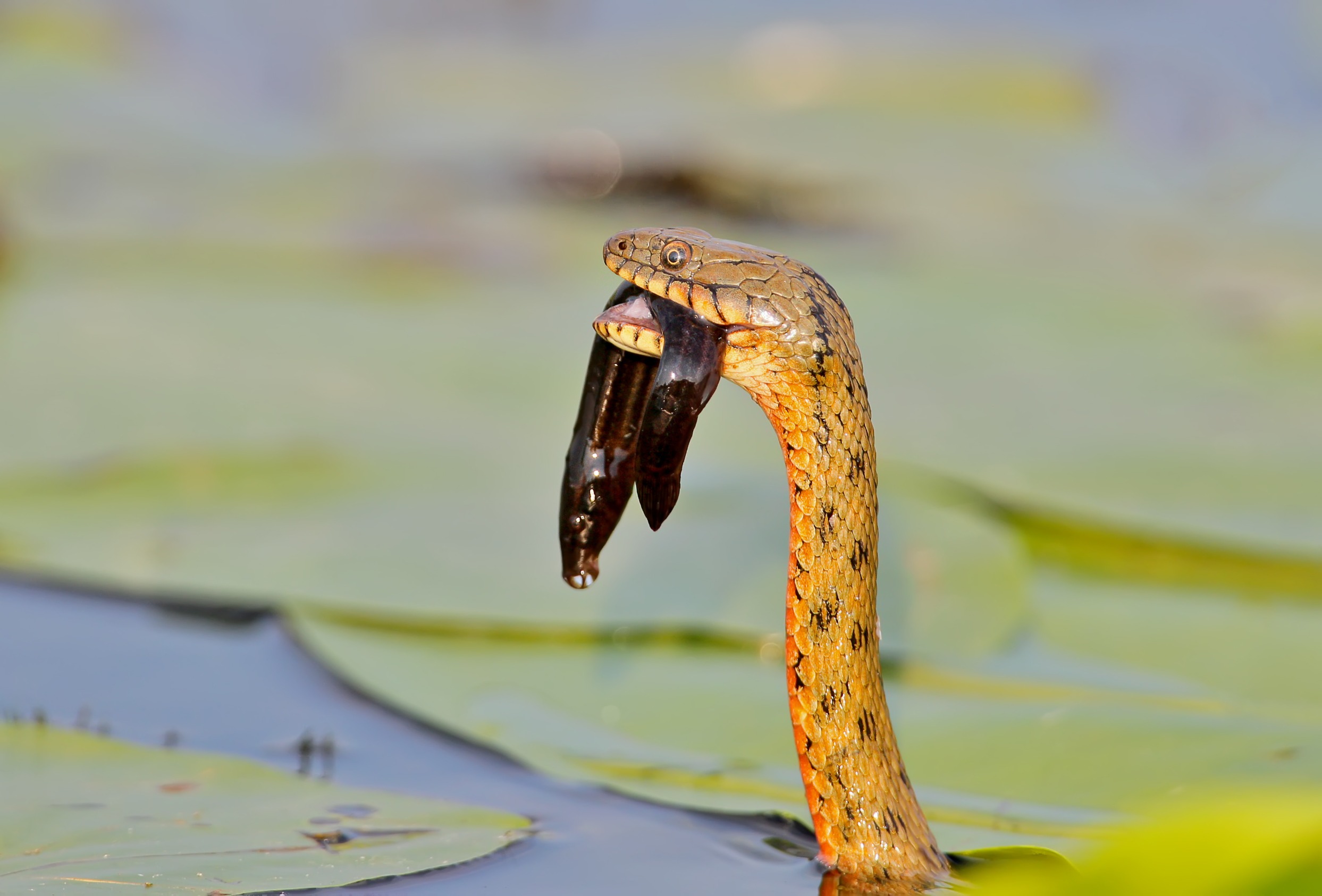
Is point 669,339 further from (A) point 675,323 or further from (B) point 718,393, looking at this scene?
(B) point 718,393

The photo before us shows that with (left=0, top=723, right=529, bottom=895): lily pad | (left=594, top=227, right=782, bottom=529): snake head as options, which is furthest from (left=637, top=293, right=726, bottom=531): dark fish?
(left=0, top=723, right=529, bottom=895): lily pad

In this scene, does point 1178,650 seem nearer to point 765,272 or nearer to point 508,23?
point 765,272

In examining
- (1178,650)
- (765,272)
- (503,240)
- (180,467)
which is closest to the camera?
(765,272)

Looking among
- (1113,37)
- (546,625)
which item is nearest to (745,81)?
(1113,37)

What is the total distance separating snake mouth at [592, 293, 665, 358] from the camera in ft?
6.61

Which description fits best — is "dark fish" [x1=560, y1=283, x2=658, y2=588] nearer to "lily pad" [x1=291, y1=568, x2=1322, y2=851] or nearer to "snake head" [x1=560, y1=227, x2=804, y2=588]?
"snake head" [x1=560, y1=227, x2=804, y2=588]

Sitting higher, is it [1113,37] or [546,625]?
[1113,37]

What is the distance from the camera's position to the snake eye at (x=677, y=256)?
2006 mm

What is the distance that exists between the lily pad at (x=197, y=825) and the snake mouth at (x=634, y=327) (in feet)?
2.29

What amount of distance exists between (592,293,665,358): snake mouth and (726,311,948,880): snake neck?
0.12m

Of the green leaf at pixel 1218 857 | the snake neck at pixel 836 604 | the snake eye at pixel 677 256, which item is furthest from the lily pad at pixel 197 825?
the green leaf at pixel 1218 857

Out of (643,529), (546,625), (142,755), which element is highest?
(643,529)

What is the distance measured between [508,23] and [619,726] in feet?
27.7

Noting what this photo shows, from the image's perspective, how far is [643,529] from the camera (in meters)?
3.19
